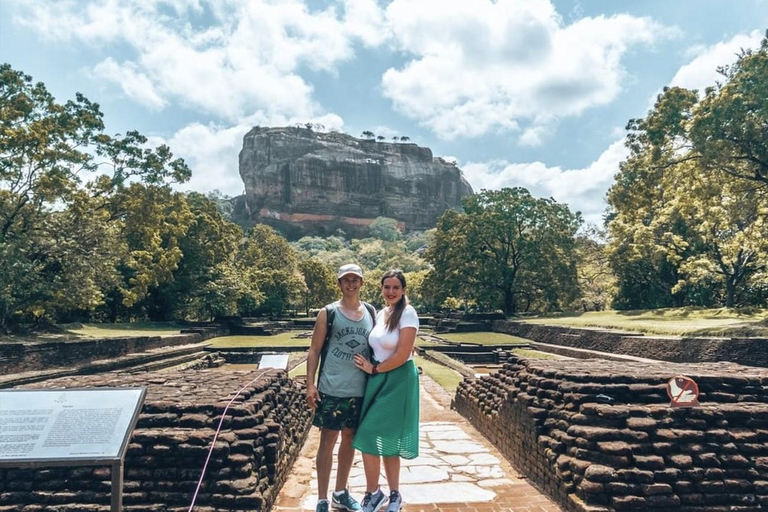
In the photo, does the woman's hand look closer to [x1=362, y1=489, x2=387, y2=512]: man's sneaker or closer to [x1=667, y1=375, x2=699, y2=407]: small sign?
[x1=362, y1=489, x2=387, y2=512]: man's sneaker

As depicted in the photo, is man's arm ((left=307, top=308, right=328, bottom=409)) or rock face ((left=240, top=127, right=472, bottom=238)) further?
rock face ((left=240, top=127, right=472, bottom=238))

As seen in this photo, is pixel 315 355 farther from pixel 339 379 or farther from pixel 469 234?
pixel 469 234

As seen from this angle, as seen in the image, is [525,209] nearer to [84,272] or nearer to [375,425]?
[84,272]

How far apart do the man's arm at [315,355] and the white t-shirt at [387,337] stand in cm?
33

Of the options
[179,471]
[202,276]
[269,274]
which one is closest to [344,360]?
[179,471]

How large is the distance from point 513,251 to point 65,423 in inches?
1212

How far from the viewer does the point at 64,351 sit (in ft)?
45.0

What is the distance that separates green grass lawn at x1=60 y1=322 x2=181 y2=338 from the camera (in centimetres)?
2142

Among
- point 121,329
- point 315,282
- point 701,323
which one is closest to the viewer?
point 701,323

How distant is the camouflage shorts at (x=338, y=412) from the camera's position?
3.49 metres

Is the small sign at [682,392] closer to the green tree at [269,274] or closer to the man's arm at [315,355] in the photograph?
the man's arm at [315,355]

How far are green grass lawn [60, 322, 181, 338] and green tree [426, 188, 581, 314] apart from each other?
54.4 feet

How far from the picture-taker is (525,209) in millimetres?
32219

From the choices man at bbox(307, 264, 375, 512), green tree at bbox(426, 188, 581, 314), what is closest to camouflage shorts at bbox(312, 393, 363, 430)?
man at bbox(307, 264, 375, 512)
